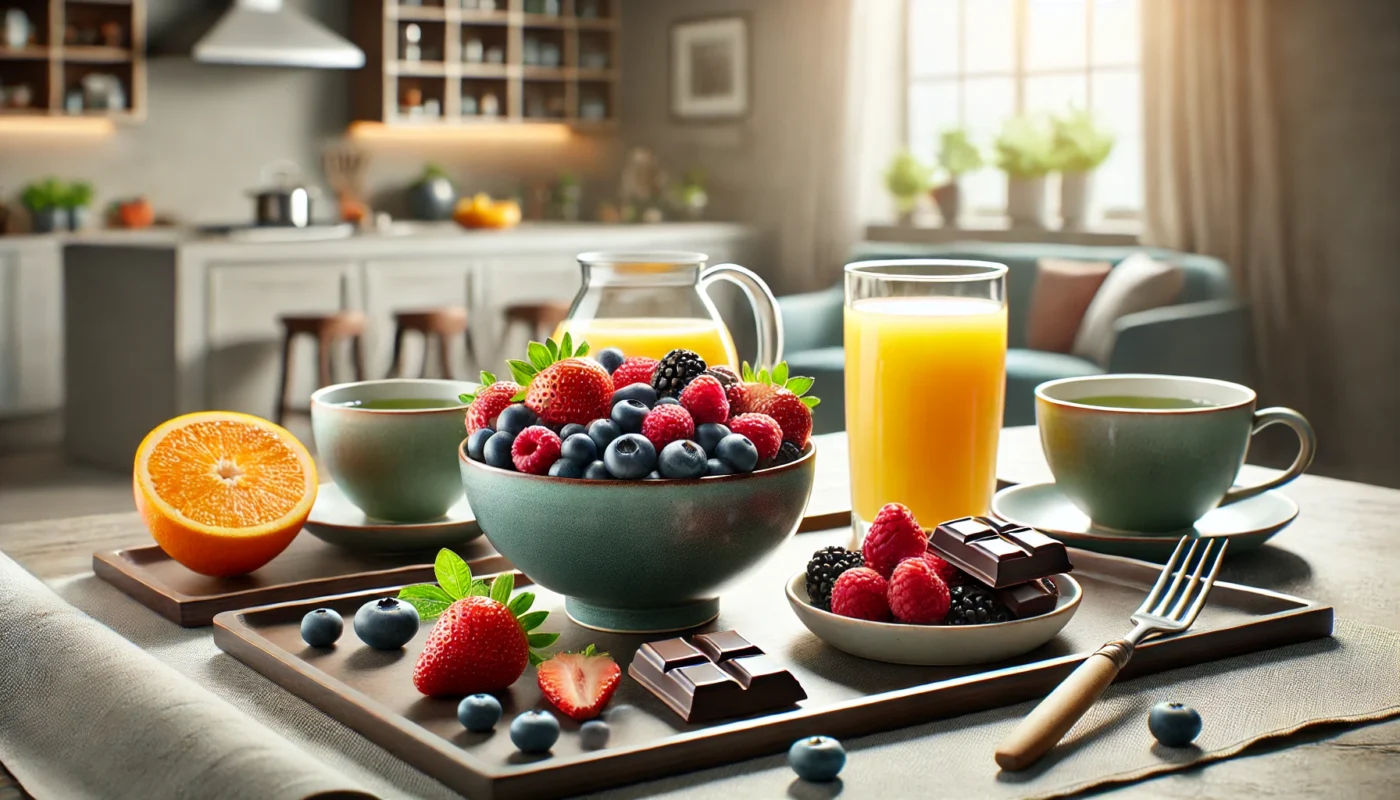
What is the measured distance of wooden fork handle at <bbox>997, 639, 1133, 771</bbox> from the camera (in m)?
0.73

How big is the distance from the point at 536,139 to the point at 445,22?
0.94 m

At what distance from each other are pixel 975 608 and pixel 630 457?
0.23 m

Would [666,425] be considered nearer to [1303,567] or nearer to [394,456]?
[394,456]

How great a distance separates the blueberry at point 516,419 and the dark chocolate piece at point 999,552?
0.27m

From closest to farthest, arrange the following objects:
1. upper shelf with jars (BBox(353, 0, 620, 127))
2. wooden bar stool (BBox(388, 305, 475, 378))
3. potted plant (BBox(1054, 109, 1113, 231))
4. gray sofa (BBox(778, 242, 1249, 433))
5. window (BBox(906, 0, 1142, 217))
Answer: gray sofa (BBox(778, 242, 1249, 433))
potted plant (BBox(1054, 109, 1113, 231))
wooden bar stool (BBox(388, 305, 475, 378))
window (BBox(906, 0, 1142, 217))
upper shelf with jars (BBox(353, 0, 620, 127))

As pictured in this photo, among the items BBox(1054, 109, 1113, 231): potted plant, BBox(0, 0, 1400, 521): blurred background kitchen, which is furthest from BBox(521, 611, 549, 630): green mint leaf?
BBox(1054, 109, 1113, 231): potted plant

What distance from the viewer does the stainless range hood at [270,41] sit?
6465 millimetres

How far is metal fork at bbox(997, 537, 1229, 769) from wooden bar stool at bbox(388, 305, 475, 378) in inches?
190

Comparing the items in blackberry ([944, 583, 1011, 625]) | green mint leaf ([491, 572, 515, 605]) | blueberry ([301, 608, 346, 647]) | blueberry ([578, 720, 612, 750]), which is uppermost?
green mint leaf ([491, 572, 515, 605])

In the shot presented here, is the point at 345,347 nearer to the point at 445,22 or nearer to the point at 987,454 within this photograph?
the point at 445,22

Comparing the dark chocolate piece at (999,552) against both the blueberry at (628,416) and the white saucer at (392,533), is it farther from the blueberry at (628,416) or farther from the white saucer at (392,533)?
the white saucer at (392,533)

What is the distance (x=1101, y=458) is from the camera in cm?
118

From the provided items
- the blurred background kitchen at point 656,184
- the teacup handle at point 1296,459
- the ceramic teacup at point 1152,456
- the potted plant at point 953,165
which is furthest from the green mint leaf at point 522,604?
the potted plant at point 953,165

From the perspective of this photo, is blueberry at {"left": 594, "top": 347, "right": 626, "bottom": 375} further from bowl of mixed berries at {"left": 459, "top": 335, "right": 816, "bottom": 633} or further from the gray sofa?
the gray sofa
